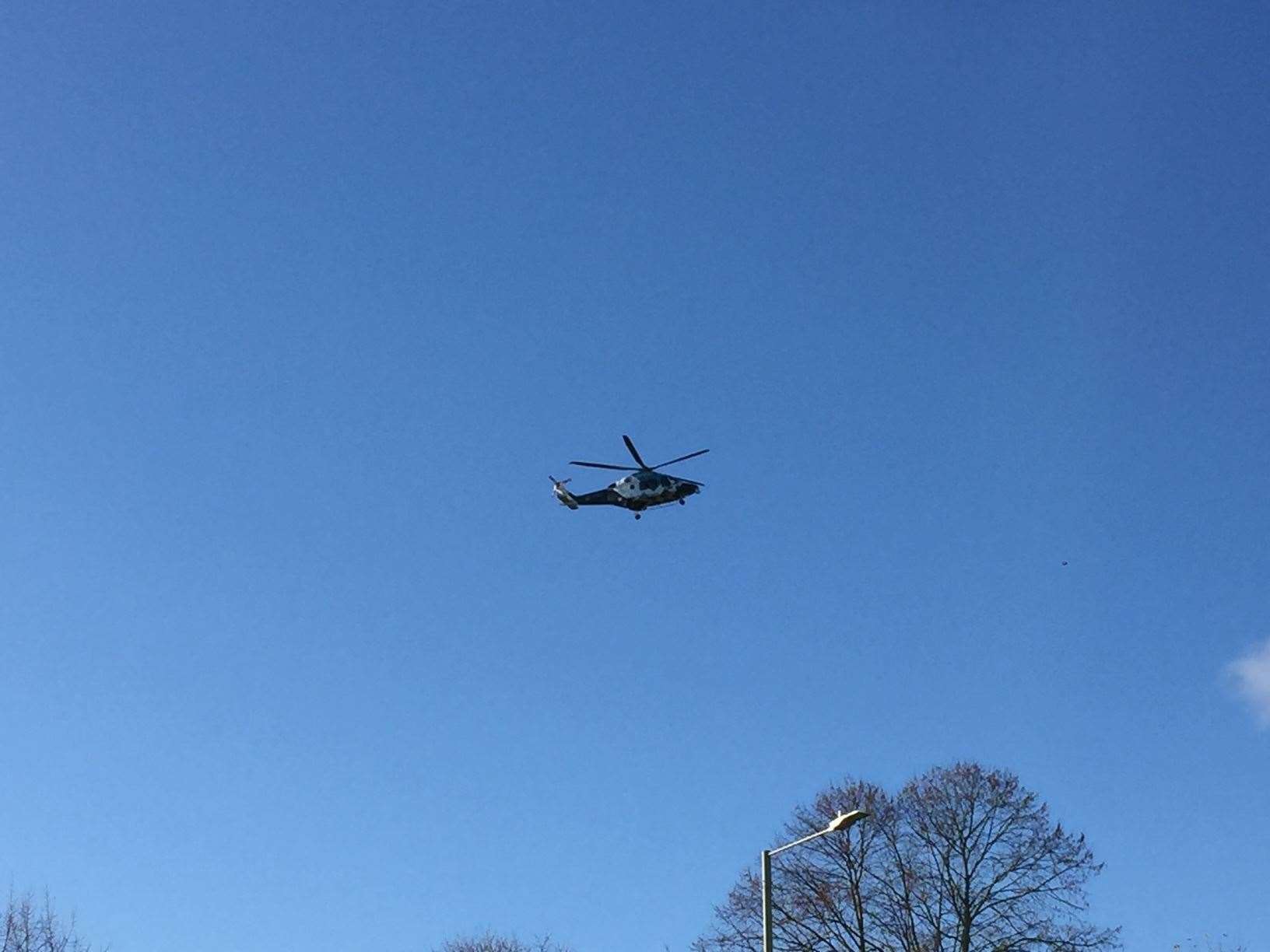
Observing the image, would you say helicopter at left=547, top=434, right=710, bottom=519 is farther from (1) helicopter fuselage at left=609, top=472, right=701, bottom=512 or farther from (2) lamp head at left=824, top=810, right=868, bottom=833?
(2) lamp head at left=824, top=810, right=868, bottom=833

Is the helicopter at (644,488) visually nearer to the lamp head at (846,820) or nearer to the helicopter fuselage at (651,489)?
the helicopter fuselage at (651,489)

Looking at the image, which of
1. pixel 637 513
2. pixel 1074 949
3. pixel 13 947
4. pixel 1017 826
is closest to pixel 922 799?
pixel 1017 826

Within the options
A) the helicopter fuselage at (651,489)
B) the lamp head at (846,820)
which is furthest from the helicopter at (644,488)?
the lamp head at (846,820)

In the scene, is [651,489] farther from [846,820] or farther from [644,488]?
[846,820]

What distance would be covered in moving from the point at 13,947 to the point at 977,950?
2735 cm

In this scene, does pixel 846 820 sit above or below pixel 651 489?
below

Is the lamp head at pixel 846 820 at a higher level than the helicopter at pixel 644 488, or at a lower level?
lower

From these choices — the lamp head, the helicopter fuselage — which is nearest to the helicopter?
the helicopter fuselage

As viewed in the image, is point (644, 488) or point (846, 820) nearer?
point (846, 820)

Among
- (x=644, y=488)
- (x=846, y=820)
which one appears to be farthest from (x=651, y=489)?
(x=846, y=820)

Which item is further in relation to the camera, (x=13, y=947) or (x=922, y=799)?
(x=922, y=799)

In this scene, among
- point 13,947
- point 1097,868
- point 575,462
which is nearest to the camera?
point 13,947

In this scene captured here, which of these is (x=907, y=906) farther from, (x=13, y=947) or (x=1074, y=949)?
(x=13, y=947)

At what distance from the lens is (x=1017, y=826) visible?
47719 mm
